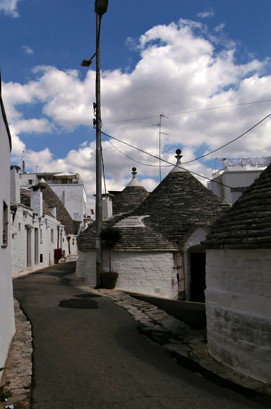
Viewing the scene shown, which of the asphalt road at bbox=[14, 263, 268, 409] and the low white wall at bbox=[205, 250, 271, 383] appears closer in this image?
the asphalt road at bbox=[14, 263, 268, 409]

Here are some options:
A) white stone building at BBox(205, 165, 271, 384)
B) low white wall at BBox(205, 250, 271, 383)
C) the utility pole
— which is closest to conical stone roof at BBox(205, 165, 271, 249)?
white stone building at BBox(205, 165, 271, 384)

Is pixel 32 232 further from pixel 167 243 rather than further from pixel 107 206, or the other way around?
pixel 167 243

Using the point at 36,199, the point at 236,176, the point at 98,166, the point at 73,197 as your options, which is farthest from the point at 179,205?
the point at 73,197

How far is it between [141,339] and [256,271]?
9.94ft

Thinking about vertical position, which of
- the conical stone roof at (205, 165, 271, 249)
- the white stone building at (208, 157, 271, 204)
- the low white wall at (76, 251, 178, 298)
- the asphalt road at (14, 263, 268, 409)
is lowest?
the asphalt road at (14, 263, 268, 409)

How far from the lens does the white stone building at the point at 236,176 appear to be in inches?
1334

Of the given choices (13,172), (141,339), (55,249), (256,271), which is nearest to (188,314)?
(141,339)

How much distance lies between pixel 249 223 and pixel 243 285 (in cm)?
97

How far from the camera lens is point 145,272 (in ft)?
52.3

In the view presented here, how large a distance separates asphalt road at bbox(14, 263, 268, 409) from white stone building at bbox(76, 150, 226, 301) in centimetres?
602

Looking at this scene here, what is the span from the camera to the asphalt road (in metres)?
4.93

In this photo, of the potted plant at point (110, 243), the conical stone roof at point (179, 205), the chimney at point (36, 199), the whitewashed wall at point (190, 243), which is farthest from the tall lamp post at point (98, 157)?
the chimney at point (36, 199)

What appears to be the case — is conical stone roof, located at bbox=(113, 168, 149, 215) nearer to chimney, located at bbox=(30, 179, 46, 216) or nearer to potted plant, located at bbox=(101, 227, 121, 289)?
chimney, located at bbox=(30, 179, 46, 216)

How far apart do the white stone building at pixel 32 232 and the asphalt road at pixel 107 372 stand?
10.9m
